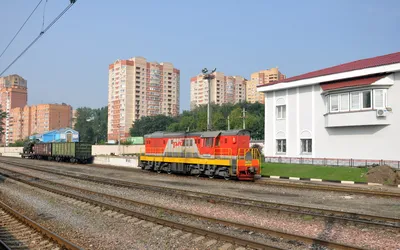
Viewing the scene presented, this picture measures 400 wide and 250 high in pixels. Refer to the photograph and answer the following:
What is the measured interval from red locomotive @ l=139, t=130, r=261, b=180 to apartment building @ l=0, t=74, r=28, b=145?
167 m

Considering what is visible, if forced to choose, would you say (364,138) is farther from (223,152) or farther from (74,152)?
(74,152)

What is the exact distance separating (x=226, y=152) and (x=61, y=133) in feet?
267

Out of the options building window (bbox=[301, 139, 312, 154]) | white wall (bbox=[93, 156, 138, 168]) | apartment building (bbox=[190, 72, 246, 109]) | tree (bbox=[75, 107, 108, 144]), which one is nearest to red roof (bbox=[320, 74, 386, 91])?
building window (bbox=[301, 139, 312, 154])

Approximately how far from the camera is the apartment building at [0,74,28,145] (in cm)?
17852

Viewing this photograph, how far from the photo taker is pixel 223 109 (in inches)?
4242

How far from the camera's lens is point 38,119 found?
15862 centimetres

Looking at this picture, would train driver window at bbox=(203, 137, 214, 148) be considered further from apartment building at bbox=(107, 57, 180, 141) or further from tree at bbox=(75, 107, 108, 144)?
tree at bbox=(75, 107, 108, 144)

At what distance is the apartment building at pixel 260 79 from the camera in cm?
13100

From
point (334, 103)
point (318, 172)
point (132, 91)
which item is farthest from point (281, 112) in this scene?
point (132, 91)

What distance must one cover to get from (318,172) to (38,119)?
515 feet

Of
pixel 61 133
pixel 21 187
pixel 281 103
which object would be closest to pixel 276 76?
pixel 61 133

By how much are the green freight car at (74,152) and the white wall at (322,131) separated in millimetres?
24368

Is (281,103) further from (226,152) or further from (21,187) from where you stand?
(21,187)

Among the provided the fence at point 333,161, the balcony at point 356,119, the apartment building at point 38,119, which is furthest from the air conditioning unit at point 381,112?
the apartment building at point 38,119
